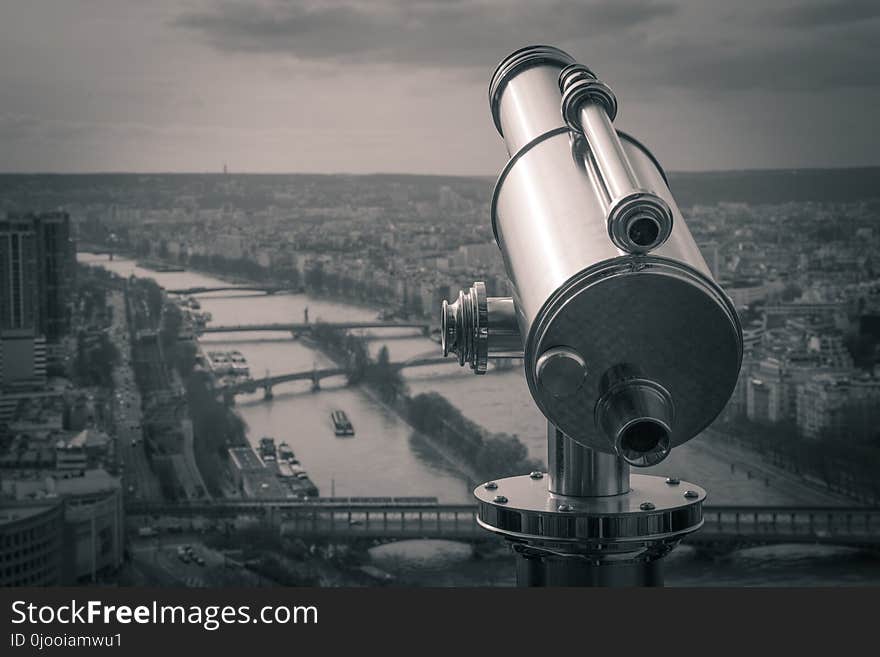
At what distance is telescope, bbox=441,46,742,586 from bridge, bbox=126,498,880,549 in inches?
175

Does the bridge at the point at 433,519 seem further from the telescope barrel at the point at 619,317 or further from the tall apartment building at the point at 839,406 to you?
the telescope barrel at the point at 619,317

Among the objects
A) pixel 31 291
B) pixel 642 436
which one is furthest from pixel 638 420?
pixel 31 291

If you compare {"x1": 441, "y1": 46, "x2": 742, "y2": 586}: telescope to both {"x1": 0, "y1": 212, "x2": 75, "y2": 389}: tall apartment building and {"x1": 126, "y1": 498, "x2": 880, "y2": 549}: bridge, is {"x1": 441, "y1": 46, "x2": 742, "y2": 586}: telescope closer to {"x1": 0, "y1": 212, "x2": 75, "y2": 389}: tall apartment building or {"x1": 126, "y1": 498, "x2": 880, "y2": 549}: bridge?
{"x1": 126, "y1": 498, "x2": 880, "y2": 549}: bridge

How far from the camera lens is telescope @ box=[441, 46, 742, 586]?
0.45 meters

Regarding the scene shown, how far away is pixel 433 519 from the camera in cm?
507

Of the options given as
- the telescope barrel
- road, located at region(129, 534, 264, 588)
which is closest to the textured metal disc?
the telescope barrel

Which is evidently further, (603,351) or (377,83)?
(377,83)

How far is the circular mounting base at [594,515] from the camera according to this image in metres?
0.48

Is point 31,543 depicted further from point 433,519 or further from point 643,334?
point 643,334

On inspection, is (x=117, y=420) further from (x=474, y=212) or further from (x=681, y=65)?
(x=681, y=65)

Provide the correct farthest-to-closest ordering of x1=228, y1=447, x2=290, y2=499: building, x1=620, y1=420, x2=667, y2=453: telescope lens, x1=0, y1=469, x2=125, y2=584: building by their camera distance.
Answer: x1=228, y1=447, x2=290, y2=499: building < x1=0, y1=469, x2=125, y2=584: building < x1=620, y1=420, x2=667, y2=453: telescope lens

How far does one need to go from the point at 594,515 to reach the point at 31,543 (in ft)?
16.8

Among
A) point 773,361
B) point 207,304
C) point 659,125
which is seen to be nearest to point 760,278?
point 773,361

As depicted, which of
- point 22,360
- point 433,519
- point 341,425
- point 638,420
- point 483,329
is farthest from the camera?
point 22,360
